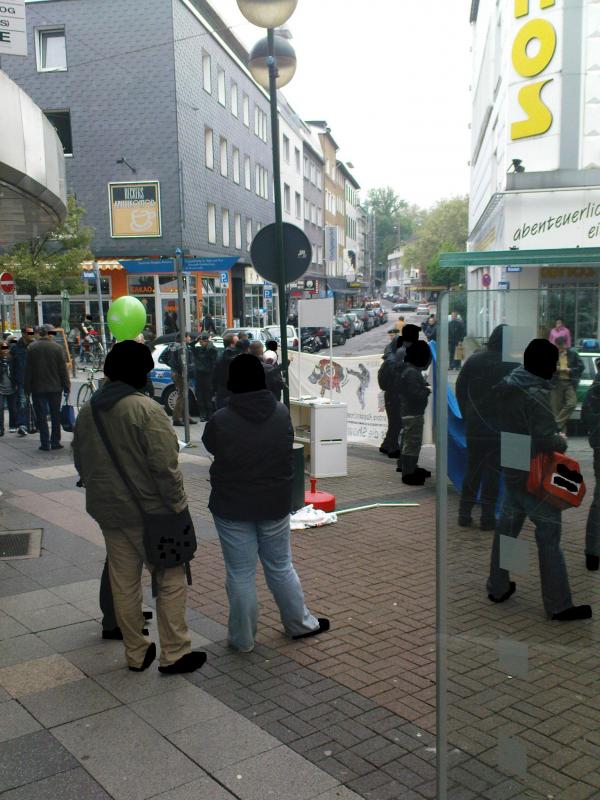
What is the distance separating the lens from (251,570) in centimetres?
457

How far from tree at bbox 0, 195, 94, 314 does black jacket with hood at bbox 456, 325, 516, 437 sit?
81.9 feet

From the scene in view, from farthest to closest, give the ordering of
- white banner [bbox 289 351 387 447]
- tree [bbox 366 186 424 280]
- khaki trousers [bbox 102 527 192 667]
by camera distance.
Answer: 1. tree [bbox 366 186 424 280]
2. white banner [bbox 289 351 387 447]
3. khaki trousers [bbox 102 527 192 667]

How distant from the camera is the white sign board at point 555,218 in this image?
63.6 feet

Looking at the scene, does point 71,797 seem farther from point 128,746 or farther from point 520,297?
point 520,297

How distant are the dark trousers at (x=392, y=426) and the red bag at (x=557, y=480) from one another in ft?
28.0

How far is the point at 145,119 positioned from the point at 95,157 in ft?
8.79

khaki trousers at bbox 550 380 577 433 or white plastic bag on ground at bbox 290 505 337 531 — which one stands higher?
khaki trousers at bbox 550 380 577 433

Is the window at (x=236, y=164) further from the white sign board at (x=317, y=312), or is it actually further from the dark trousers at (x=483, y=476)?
the dark trousers at (x=483, y=476)

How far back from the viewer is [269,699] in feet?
13.4

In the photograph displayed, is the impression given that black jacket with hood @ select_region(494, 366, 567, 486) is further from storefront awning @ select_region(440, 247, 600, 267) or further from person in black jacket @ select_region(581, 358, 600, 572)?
storefront awning @ select_region(440, 247, 600, 267)

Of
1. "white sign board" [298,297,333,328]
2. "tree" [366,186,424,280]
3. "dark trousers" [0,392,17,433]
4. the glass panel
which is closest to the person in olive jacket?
"dark trousers" [0,392,17,433]

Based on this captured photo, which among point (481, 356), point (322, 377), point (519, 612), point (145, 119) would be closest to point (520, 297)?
point (481, 356)

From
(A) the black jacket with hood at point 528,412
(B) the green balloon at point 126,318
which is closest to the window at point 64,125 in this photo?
(B) the green balloon at point 126,318

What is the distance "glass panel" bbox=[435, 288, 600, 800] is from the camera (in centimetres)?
244
